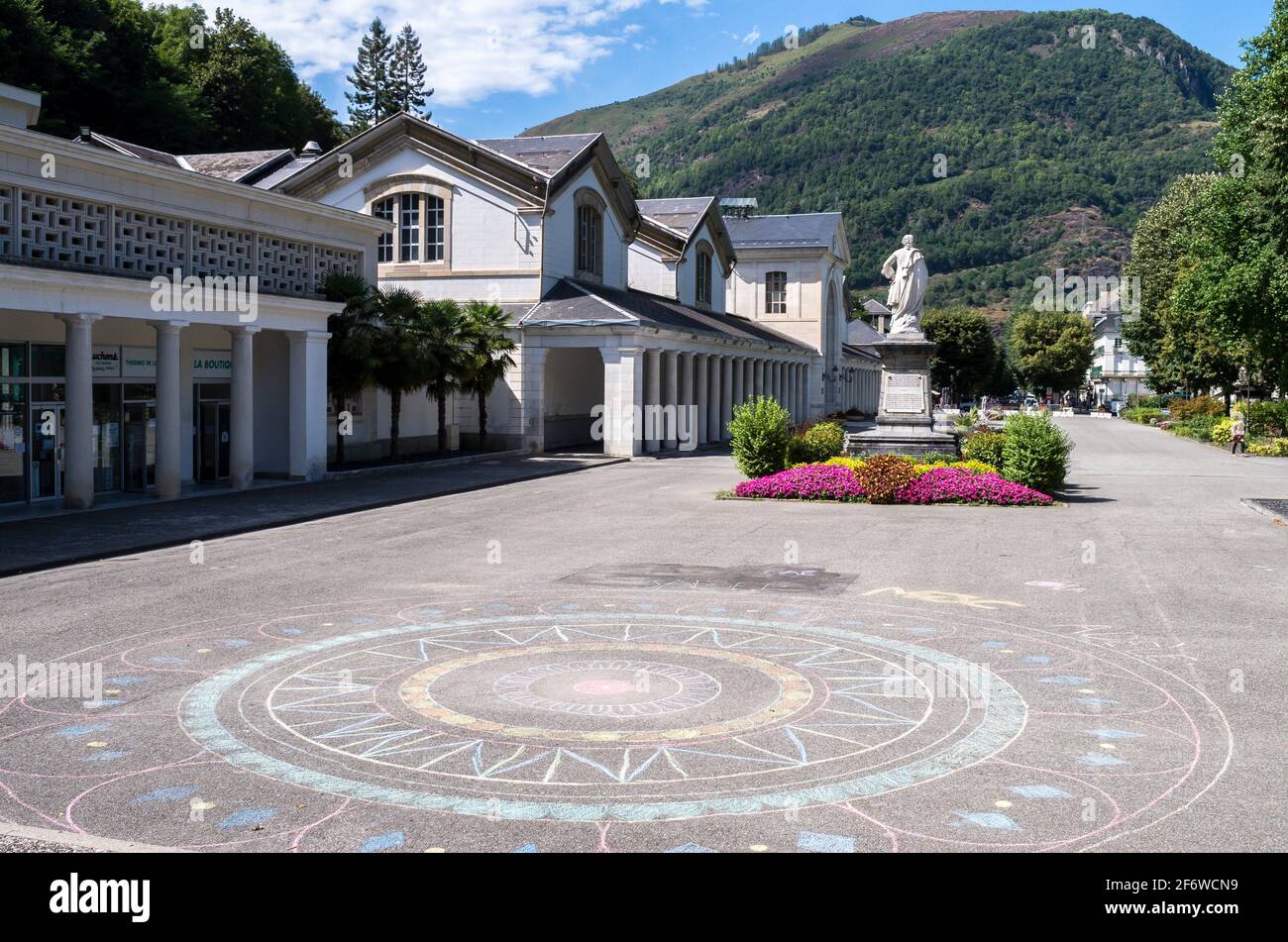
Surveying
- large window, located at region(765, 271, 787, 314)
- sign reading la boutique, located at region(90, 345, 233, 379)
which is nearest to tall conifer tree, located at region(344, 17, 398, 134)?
large window, located at region(765, 271, 787, 314)

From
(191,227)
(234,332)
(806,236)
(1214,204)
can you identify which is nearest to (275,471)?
(234,332)

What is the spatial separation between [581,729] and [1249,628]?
763 cm

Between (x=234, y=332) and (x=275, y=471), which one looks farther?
(x=275, y=471)

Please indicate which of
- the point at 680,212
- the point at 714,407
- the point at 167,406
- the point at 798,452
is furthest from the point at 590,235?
the point at 167,406

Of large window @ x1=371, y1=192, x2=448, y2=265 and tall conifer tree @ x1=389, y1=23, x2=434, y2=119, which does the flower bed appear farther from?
tall conifer tree @ x1=389, y1=23, x2=434, y2=119

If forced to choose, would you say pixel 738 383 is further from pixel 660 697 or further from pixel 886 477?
pixel 660 697

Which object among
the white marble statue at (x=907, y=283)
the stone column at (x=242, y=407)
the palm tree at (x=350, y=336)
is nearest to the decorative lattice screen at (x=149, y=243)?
the stone column at (x=242, y=407)

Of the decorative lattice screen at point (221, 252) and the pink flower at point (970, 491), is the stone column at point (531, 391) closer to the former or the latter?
the decorative lattice screen at point (221, 252)

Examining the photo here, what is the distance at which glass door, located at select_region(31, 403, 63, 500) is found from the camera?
23078mm

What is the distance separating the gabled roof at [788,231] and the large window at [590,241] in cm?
2613

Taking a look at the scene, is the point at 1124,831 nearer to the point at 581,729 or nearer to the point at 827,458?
the point at 581,729

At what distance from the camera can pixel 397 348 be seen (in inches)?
1224

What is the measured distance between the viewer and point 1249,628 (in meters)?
12.1

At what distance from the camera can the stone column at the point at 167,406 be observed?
24.0 metres
